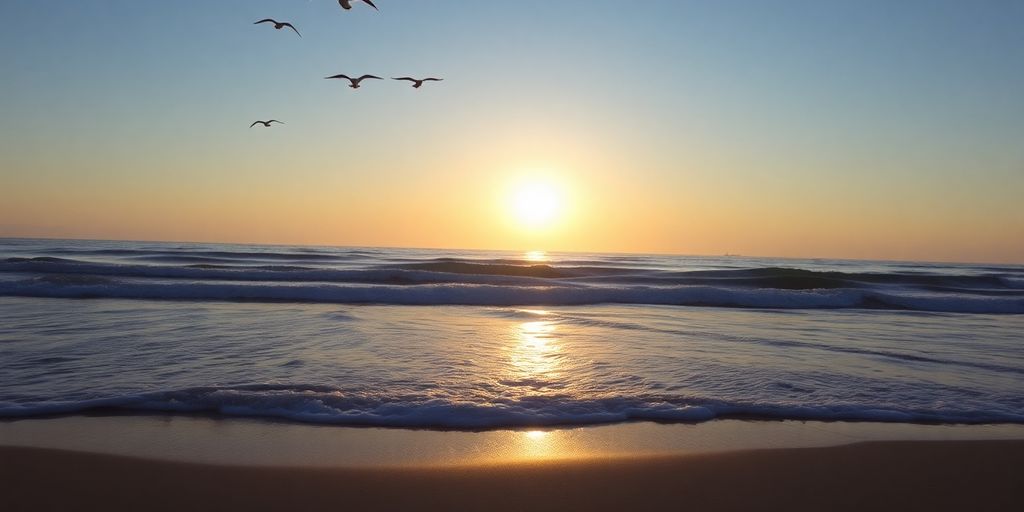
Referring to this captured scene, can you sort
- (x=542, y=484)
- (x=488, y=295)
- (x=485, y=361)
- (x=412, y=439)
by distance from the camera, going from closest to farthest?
(x=542, y=484)
(x=412, y=439)
(x=485, y=361)
(x=488, y=295)

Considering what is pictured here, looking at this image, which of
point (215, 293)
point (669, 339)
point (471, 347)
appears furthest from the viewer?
point (215, 293)

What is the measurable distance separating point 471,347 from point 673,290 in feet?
32.4

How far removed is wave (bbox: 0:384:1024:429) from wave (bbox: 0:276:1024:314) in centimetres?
899

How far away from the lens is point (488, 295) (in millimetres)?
14859

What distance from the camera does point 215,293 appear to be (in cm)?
1395

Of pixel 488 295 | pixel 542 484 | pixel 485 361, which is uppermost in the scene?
pixel 488 295

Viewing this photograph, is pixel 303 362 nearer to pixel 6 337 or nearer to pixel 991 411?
pixel 6 337

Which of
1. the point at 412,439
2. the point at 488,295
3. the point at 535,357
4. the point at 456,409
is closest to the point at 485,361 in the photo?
the point at 535,357

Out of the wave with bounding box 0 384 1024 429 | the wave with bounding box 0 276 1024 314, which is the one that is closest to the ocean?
the wave with bounding box 0 384 1024 429

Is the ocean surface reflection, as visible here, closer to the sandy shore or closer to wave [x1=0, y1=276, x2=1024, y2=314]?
the sandy shore

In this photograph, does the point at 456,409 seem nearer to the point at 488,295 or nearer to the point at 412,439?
the point at 412,439

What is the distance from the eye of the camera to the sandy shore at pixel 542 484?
119 inches

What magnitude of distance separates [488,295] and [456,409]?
10331 mm

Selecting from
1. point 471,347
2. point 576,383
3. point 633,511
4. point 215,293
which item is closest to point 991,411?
→ point 576,383
